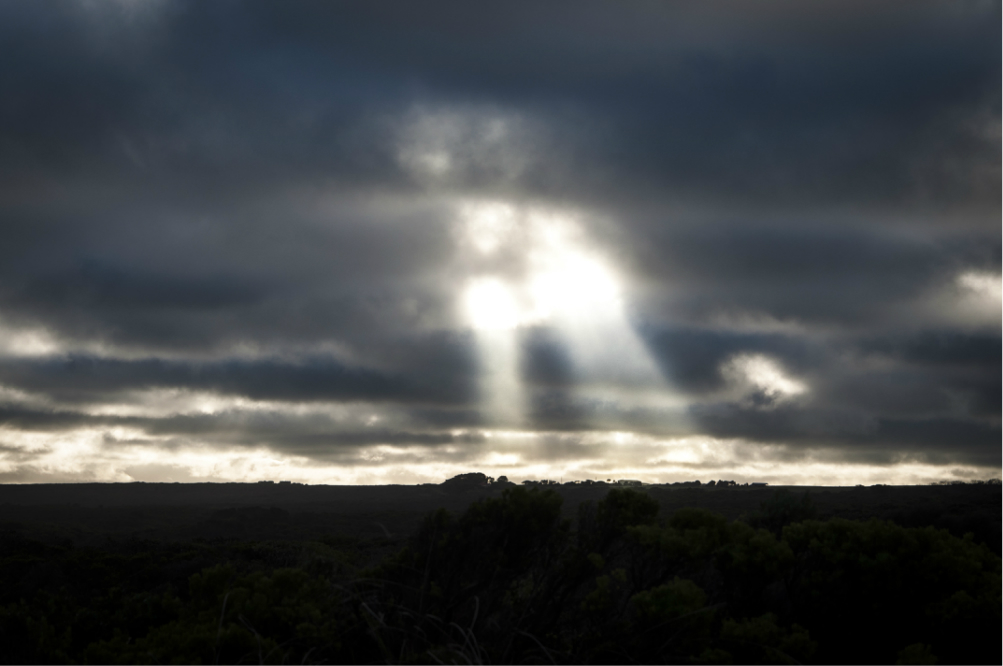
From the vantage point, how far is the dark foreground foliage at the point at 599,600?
7094mm

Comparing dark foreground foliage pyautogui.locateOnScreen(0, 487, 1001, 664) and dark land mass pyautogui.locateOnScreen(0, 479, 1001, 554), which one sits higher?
dark foreground foliage pyautogui.locateOnScreen(0, 487, 1001, 664)

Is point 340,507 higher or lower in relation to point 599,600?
lower

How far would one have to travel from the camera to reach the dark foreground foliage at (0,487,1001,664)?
7.09m

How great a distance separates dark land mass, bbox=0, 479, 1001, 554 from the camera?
2167 centimetres

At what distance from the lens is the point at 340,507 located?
80750 millimetres

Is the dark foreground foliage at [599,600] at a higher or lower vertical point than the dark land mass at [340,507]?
higher

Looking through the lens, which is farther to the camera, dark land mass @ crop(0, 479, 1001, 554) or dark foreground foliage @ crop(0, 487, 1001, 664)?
dark land mass @ crop(0, 479, 1001, 554)

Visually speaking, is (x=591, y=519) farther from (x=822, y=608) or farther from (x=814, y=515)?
(x=814, y=515)

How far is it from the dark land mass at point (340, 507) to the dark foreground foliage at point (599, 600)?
589 millimetres

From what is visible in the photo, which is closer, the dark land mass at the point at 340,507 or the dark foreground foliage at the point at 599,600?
A: the dark foreground foliage at the point at 599,600

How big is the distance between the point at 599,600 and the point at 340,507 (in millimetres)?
77157

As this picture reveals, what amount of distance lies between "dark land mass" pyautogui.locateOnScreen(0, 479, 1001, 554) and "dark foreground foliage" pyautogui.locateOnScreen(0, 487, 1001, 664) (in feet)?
1.93

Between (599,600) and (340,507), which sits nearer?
(599,600)

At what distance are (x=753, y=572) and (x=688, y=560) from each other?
28.7 inches
